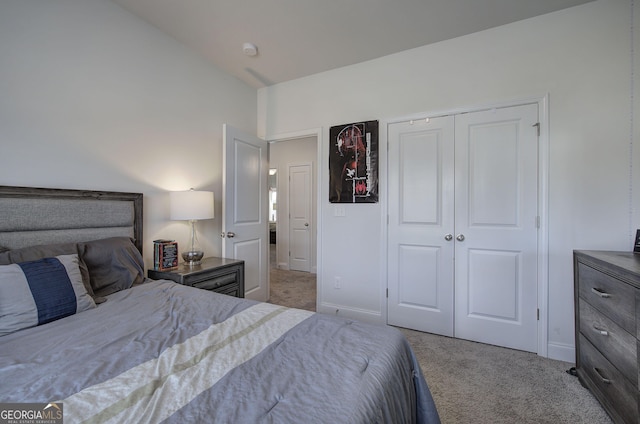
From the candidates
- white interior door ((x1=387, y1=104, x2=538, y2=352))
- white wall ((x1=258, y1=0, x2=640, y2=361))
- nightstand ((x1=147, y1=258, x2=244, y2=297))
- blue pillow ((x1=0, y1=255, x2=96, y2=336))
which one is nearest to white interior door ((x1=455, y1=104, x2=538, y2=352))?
white interior door ((x1=387, y1=104, x2=538, y2=352))

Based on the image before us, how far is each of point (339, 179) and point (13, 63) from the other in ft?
8.27

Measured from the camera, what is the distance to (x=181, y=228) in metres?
2.60

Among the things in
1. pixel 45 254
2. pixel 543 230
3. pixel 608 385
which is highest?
pixel 543 230

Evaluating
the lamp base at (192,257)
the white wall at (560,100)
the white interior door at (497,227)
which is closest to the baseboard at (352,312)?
the white wall at (560,100)

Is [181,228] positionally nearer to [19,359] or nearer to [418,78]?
[19,359]

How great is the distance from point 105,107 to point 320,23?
6.03 ft

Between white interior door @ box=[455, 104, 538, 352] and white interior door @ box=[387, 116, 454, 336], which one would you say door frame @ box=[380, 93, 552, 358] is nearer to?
white interior door @ box=[455, 104, 538, 352]

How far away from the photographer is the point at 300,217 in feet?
17.3

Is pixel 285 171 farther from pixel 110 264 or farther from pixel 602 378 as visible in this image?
pixel 602 378

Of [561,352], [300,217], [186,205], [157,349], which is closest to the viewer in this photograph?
[157,349]

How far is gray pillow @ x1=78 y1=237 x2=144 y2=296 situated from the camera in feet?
5.44

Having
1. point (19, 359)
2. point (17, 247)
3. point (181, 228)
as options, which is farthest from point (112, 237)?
point (19, 359)

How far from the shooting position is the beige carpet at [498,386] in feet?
5.07

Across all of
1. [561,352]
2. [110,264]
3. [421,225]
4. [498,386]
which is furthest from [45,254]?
[561,352]
